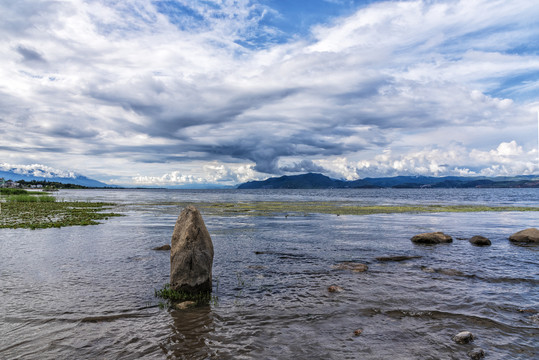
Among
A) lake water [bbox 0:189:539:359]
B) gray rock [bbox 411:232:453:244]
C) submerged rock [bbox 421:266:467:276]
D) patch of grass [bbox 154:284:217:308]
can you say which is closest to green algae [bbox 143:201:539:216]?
gray rock [bbox 411:232:453:244]

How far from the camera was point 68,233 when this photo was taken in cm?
3544

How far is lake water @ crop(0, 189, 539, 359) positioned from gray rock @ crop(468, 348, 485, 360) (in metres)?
0.29

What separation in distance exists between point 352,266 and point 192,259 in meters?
11.7

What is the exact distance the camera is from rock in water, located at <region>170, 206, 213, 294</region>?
16141 mm

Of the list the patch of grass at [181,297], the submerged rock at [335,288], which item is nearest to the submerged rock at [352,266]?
the submerged rock at [335,288]

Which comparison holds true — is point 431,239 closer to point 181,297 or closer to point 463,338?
point 463,338

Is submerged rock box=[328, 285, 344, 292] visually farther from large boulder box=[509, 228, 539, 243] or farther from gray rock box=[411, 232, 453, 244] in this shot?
large boulder box=[509, 228, 539, 243]

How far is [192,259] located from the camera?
16.3m

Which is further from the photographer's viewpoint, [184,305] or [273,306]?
[273,306]

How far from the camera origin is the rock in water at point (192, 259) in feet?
53.0

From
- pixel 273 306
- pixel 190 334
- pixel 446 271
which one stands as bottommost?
pixel 446 271

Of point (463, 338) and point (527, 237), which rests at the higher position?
point (463, 338)

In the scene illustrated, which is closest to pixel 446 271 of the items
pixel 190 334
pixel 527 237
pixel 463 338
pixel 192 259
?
pixel 463 338

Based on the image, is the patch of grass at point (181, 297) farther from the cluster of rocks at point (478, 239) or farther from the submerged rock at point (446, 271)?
the cluster of rocks at point (478, 239)
